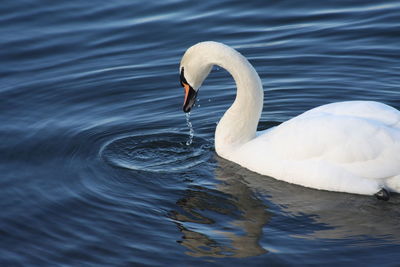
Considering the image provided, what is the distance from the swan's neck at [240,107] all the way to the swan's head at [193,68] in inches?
6.7

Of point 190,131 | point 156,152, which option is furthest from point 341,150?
point 190,131

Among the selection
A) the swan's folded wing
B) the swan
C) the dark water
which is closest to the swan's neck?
the swan

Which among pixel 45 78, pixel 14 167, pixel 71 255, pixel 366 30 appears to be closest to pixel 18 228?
pixel 71 255

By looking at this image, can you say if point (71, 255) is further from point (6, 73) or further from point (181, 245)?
point (6, 73)

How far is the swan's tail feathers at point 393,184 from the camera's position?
9489 mm

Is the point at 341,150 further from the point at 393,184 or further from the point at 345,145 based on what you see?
the point at 393,184

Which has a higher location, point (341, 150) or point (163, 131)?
point (341, 150)

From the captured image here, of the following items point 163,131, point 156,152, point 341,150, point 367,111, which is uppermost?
point 367,111

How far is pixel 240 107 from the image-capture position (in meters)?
10.6

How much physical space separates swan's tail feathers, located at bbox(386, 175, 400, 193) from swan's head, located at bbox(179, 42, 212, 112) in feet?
8.41

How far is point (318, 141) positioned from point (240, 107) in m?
1.35

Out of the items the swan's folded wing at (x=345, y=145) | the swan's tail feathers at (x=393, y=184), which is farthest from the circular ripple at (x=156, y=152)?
the swan's tail feathers at (x=393, y=184)

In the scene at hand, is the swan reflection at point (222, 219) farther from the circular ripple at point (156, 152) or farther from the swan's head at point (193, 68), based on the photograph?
the swan's head at point (193, 68)

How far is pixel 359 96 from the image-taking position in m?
12.5
